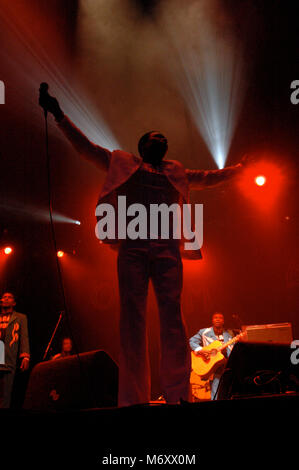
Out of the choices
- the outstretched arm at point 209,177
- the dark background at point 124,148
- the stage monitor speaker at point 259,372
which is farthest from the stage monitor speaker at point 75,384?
the dark background at point 124,148

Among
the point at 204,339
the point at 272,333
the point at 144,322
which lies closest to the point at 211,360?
the point at 204,339

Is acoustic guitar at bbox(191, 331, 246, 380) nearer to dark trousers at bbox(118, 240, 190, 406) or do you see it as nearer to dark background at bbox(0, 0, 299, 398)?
dark background at bbox(0, 0, 299, 398)

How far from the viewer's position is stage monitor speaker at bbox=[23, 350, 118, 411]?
1.92 m

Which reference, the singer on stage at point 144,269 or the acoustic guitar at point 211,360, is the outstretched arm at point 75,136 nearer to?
the singer on stage at point 144,269

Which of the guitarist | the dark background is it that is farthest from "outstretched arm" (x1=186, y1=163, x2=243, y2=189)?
the guitarist

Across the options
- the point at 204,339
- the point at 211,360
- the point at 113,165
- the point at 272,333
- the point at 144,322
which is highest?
the point at 113,165

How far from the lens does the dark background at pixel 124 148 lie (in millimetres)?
3922

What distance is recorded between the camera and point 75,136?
218 cm

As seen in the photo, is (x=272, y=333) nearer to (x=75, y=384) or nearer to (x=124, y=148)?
(x=75, y=384)

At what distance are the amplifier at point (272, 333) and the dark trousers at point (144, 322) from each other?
2425 mm

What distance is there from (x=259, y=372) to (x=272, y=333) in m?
2.35

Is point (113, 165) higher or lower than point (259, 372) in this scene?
higher

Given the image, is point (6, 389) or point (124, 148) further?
point (124, 148)

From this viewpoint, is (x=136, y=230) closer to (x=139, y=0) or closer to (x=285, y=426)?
(x=285, y=426)
